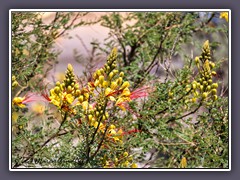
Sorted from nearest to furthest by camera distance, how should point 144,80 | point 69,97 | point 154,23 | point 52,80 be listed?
point 69,97
point 144,80
point 52,80
point 154,23

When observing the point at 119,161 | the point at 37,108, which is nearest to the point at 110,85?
the point at 119,161

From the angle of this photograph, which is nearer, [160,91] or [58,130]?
[58,130]

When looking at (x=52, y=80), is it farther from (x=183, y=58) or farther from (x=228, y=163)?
(x=228, y=163)

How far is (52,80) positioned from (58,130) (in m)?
0.66

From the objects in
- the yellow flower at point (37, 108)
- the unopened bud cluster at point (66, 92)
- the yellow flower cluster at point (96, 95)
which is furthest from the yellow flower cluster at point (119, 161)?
the yellow flower at point (37, 108)

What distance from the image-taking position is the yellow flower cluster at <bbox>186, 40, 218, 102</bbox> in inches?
114

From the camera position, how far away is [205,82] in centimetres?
289

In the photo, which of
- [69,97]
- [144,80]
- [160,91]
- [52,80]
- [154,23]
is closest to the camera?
[69,97]

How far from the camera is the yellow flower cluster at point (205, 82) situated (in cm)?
289
